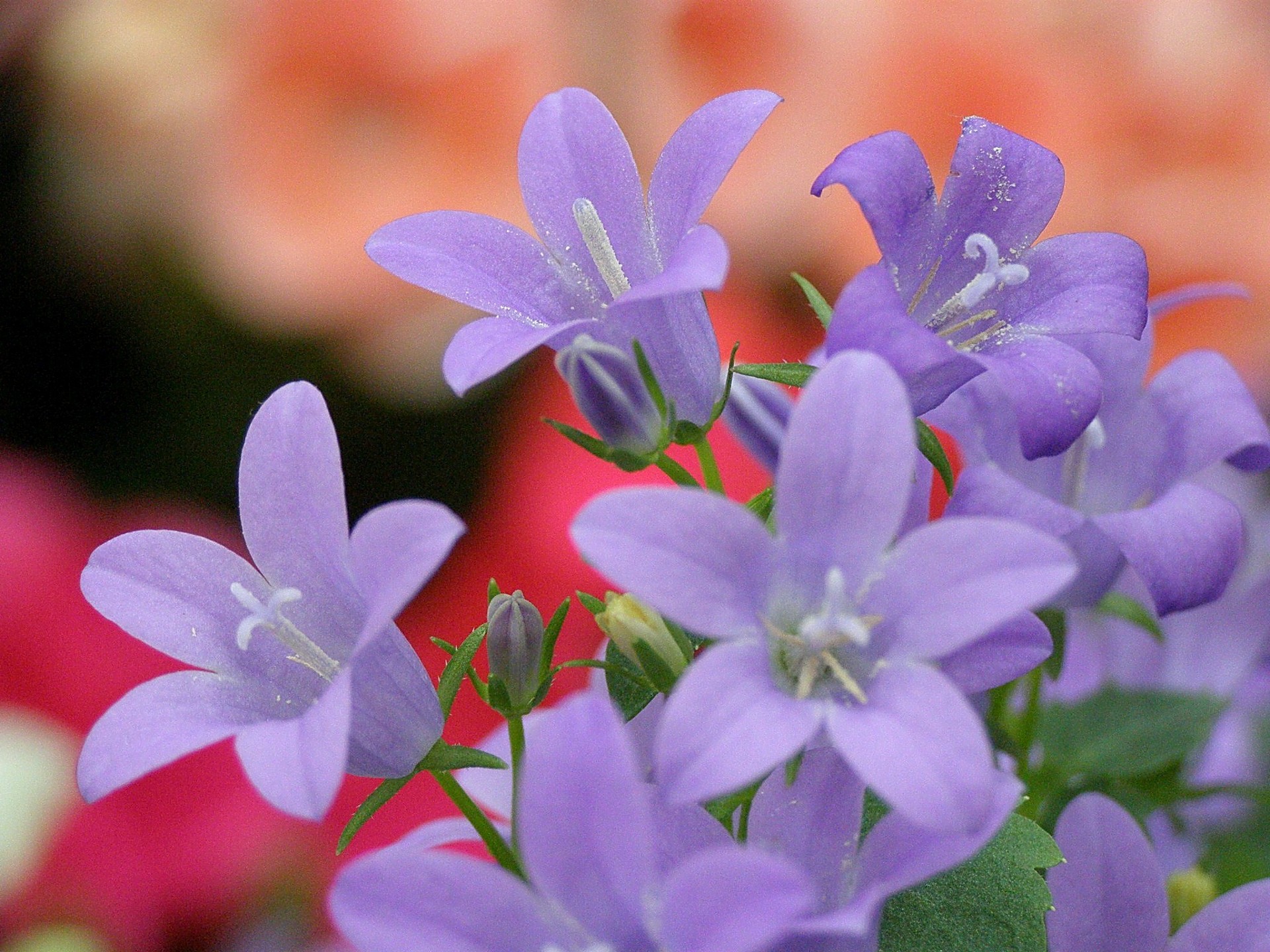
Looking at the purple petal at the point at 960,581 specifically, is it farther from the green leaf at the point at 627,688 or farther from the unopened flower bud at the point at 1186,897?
the unopened flower bud at the point at 1186,897

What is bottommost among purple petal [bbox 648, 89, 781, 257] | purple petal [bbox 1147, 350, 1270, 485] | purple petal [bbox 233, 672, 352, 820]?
purple petal [bbox 233, 672, 352, 820]

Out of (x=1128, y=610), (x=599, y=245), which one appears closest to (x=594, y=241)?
(x=599, y=245)

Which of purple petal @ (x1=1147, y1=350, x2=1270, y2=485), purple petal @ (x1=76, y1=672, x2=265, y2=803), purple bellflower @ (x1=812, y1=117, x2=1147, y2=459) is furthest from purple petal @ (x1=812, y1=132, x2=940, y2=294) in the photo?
purple petal @ (x1=76, y1=672, x2=265, y2=803)

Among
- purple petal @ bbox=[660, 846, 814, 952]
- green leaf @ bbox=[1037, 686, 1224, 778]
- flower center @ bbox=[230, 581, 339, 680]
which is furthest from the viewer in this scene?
green leaf @ bbox=[1037, 686, 1224, 778]

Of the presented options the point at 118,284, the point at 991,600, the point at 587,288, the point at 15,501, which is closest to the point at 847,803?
the point at 991,600

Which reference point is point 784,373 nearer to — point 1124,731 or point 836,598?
point 836,598

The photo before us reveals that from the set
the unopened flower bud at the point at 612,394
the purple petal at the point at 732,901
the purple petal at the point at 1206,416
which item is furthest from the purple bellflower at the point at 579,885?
the purple petal at the point at 1206,416

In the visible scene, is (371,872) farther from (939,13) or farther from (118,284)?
(118,284)

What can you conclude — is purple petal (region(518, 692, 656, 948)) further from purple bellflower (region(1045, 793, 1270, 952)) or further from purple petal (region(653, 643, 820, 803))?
purple bellflower (region(1045, 793, 1270, 952))
